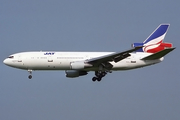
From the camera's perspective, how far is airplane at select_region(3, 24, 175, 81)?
187 feet

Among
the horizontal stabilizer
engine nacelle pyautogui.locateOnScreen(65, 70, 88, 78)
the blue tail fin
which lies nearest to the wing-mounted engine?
the horizontal stabilizer

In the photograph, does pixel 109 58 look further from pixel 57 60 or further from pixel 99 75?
pixel 57 60

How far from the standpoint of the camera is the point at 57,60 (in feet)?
190

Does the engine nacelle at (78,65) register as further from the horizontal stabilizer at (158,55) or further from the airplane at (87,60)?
the horizontal stabilizer at (158,55)

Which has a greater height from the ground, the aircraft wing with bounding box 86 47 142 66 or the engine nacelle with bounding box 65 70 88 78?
the aircraft wing with bounding box 86 47 142 66

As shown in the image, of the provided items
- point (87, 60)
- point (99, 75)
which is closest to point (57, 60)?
point (87, 60)

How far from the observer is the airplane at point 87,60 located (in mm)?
57066

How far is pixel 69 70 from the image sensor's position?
203 ft

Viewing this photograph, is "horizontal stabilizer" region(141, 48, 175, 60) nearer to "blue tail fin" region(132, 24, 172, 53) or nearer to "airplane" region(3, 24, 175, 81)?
"airplane" region(3, 24, 175, 81)

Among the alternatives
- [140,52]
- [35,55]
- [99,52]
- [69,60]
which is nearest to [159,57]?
[140,52]

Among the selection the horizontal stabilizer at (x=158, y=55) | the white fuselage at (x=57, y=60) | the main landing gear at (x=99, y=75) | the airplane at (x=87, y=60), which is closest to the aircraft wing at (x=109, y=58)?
the airplane at (x=87, y=60)

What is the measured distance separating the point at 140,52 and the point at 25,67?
16.1 metres

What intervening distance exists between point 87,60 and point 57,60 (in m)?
4.01

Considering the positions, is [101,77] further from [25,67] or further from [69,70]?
[25,67]
